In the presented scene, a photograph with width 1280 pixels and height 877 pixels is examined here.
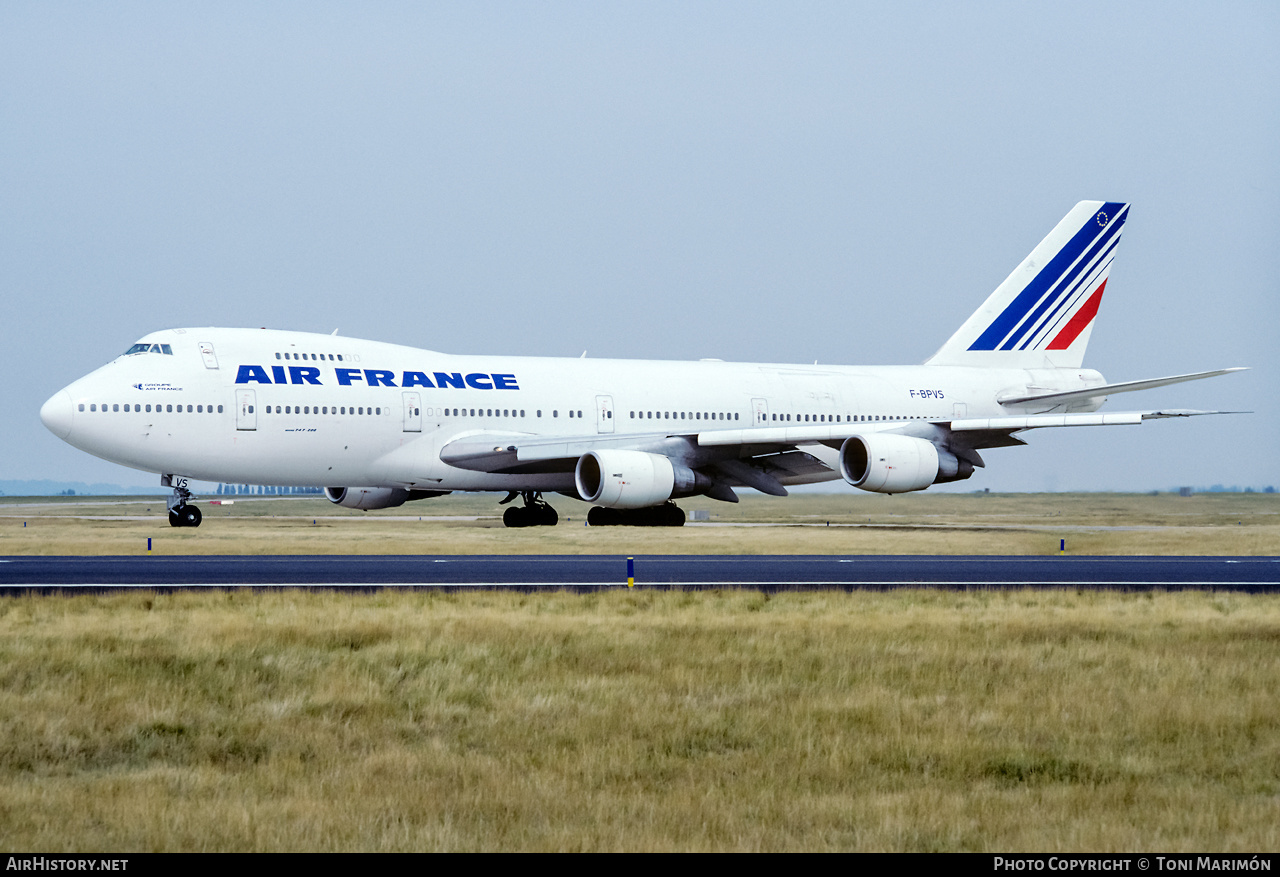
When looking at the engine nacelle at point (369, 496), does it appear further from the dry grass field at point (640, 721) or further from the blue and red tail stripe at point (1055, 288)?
the dry grass field at point (640, 721)

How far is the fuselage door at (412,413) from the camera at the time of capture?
36156mm

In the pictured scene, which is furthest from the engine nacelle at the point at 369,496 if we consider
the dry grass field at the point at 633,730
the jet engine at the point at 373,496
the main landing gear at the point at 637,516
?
the dry grass field at the point at 633,730

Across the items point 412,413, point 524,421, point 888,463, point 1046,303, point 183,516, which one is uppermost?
point 1046,303

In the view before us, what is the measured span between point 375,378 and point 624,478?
6772mm

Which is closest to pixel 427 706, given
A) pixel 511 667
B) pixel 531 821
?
pixel 511 667

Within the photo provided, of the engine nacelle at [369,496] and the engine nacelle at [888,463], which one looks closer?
the engine nacelle at [888,463]

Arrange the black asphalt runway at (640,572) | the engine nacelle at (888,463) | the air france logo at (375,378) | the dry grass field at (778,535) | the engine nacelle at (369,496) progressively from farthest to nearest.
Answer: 1. the engine nacelle at (369,496)
2. the engine nacelle at (888,463)
3. the air france logo at (375,378)
4. the dry grass field at (778,535)
5. the black asphalt runway at (640,572)

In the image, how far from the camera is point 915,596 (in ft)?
64.1

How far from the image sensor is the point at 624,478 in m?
35.3

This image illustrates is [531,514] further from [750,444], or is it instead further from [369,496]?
[750,444]

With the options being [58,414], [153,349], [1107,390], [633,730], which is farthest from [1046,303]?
[633,730]

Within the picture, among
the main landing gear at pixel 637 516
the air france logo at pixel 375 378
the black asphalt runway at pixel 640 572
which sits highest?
the air france logo at pixel 375 378

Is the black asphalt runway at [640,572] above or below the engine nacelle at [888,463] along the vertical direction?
below

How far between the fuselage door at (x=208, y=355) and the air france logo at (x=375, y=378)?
1.98ft
